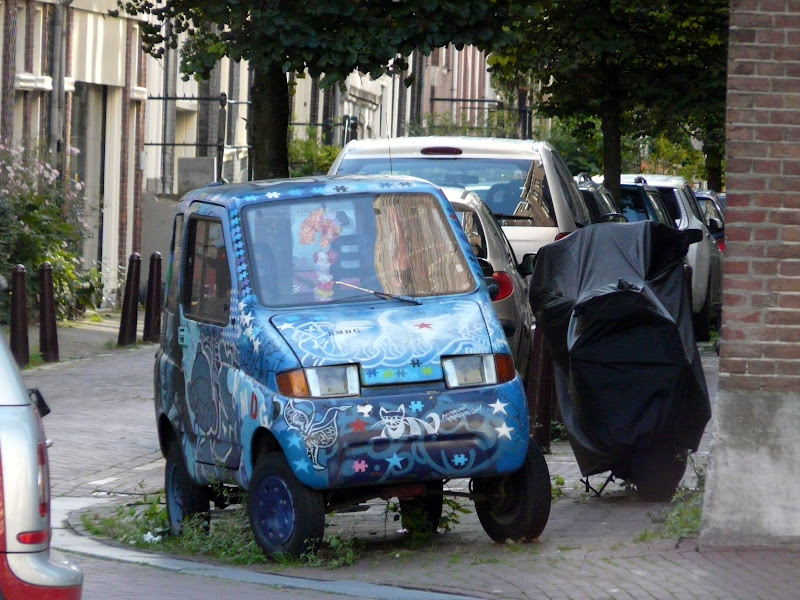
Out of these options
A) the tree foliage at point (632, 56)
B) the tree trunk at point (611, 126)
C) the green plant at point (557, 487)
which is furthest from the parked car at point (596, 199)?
the green plant at point (557, 487)

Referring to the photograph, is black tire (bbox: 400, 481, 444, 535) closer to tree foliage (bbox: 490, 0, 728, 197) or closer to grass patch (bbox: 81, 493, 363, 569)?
grass patch (bbox: 81, 493, 363, 569)

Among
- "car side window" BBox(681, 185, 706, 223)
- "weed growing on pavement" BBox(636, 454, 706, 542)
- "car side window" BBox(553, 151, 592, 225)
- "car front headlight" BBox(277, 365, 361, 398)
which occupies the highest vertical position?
"car side window" BBox(681, 185, 706, 223)

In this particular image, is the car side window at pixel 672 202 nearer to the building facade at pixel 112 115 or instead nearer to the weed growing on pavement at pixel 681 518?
the building facade at pixel 112 115

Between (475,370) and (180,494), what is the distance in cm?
193

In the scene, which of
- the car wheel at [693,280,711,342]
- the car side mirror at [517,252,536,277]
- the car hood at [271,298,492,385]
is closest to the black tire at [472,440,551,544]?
the car hood at [271,298,492,385]

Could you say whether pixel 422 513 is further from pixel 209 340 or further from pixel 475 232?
pixel 475 232

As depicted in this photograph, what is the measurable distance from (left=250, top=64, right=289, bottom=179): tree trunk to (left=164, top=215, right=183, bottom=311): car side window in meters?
2.85

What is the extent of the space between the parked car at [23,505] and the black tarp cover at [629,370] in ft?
13.6

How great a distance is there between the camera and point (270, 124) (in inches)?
447

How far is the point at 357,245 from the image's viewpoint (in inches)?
301

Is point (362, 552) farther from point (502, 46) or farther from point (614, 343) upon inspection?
point (502, 46)

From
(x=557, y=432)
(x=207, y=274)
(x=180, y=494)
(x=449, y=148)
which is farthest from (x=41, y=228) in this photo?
(x=207, y=274)

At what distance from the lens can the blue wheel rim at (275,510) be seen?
703cm

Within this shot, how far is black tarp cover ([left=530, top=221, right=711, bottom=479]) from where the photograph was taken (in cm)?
823
